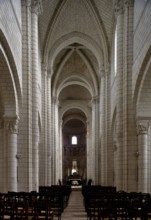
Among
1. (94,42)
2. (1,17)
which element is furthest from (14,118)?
(94,42)

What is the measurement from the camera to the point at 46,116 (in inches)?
1237

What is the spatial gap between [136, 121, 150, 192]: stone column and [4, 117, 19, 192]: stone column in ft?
19.7

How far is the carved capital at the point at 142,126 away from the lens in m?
17.8

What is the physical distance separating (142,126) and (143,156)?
1.46 metres

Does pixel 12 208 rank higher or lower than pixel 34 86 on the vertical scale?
lower

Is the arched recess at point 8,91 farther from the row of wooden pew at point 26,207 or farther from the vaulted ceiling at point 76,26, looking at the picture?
the vaulted ceiling at point 76,26

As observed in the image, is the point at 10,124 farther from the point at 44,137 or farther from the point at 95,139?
the point at 95,139

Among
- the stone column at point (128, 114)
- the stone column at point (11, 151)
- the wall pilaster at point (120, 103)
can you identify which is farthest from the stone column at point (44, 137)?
the stone column at point (128, 114)

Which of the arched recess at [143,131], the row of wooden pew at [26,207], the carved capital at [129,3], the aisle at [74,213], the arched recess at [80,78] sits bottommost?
the aisle at [74,213]

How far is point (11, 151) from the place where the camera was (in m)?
17.6

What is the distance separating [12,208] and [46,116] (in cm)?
2173

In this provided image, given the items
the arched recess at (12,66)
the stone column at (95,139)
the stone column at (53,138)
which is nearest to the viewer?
the arched recess at (12,66)

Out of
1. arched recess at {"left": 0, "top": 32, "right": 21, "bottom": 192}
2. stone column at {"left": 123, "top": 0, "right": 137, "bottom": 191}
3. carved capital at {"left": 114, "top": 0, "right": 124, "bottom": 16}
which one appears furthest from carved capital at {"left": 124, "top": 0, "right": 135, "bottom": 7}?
arched recess at {"left": 0, "top": 32, "right": 21, "bottom": 192}

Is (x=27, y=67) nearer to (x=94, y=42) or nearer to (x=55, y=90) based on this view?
(x=94, y=42)
